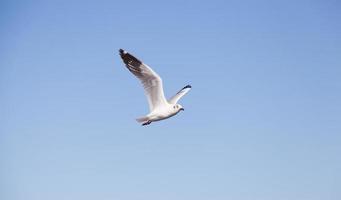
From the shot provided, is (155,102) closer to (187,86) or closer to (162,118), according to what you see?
(162,118)

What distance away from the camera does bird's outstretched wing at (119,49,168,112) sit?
2073 cm

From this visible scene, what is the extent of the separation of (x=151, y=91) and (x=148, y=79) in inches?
19.2

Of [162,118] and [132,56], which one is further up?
[132,56]

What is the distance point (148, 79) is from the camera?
21031 millimetres

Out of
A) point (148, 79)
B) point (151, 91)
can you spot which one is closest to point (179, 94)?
point (151, 91)

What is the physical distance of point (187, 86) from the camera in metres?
25.5

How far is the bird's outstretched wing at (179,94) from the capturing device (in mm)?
23062

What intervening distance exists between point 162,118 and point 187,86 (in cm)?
433

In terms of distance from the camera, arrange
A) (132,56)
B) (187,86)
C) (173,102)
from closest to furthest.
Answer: (132,56), (173,102), (187,86)

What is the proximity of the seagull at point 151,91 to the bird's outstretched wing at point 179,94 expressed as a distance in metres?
0.98

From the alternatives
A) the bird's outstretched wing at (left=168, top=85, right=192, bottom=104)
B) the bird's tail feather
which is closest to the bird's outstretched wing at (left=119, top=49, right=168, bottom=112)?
the bird's tail feather

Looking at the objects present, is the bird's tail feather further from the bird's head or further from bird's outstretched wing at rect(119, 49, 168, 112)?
the bird's head

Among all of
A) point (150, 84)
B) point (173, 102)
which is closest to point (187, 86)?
point (173, 102)

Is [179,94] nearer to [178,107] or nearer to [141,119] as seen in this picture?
[178,107]
